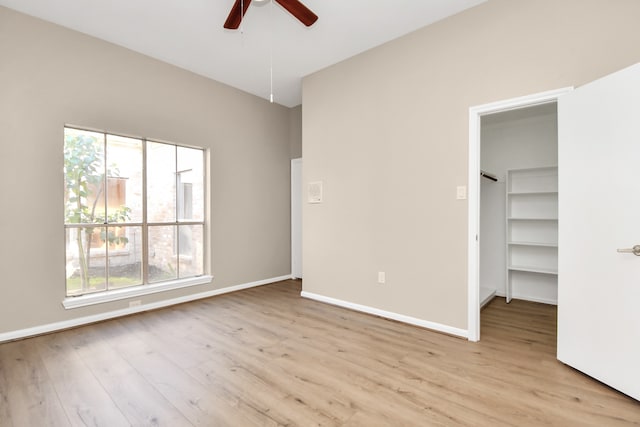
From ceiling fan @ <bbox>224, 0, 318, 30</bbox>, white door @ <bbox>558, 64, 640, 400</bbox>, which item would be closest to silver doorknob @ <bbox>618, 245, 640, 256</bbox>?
white door @ <bbox>558, 64, 640, 400</bbox>

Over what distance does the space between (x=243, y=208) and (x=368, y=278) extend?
230 centimetres

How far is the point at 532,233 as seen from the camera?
13.8 ft

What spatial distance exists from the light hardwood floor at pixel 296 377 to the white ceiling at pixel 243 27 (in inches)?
122

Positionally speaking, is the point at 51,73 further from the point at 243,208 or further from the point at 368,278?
the point at 368,278

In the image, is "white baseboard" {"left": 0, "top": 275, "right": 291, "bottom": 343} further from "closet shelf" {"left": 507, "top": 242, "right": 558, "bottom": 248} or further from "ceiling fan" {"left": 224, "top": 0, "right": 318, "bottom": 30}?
"closet shelf" {"left": 507, "top": 242, "right": 558, "bottom": 248}

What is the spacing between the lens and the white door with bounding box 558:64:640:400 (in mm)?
1854

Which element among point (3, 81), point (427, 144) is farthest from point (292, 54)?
point (3, 81)

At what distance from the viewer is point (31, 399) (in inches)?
74.5

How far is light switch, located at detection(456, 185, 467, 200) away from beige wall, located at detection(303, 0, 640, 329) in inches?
1.5

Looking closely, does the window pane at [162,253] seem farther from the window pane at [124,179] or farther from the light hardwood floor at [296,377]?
the light hardwood floor at [296,377]

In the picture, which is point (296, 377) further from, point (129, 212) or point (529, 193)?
point (529, 193)

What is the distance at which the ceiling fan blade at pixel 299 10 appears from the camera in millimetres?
2308

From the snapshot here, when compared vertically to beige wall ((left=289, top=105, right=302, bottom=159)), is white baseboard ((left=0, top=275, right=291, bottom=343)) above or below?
below

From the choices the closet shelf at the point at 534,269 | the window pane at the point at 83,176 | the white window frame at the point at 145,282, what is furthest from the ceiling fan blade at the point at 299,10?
the closet shelf at the point at 534,269
